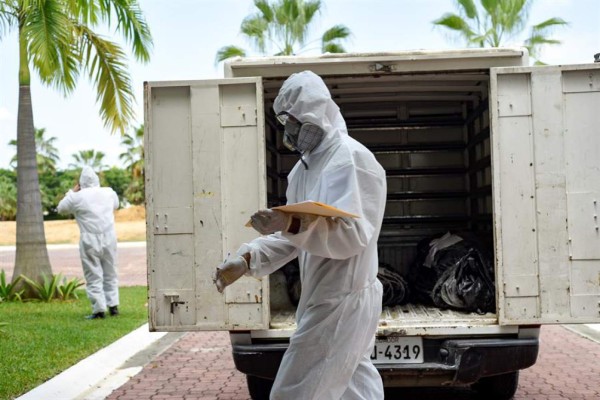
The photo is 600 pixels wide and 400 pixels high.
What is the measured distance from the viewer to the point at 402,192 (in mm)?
9266

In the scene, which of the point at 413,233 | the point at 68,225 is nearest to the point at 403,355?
the point at 413,233

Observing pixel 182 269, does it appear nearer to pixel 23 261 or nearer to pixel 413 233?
pixel 413 233

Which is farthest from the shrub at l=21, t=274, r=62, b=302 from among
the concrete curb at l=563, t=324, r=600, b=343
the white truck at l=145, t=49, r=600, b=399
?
the white truck at l=145, t=49, r=600, b=399

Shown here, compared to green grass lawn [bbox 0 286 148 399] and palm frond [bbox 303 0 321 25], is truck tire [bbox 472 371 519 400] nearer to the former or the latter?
green grass lawn [bbox 0 286 148 399]

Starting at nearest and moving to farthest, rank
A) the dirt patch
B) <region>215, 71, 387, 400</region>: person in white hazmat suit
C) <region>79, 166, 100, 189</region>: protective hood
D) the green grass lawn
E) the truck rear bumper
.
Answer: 1. <region>215, 71, 387, 400</region>: person in white hazmat suit
2. the truck rear bumper
3. the green grass lawn
4. <region>79, 166, 100, 189</region>: protective hood
5. the dirt patch

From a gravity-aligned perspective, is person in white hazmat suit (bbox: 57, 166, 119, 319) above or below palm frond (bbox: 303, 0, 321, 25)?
below

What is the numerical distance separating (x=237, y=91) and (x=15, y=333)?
5.96 metres

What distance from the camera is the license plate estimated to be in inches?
225

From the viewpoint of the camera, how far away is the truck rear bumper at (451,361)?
5586mm

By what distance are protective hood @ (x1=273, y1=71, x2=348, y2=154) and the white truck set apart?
172 centimetres

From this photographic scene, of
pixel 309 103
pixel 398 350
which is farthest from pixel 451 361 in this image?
pixel 309 103

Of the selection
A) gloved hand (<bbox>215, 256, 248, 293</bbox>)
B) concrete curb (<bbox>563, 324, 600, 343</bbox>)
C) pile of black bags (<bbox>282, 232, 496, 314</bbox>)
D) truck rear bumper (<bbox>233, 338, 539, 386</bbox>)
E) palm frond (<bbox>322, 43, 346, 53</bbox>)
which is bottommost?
concrete curb (<bbox>563, 324, 600, 343</bbox>)

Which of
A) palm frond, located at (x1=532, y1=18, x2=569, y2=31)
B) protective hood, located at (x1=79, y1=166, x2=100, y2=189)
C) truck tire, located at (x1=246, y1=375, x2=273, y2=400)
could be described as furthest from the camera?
palm frond, located at (x1=532, y1=18, x2=569, y2=31)

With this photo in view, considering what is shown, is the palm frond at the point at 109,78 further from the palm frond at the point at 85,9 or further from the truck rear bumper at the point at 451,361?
the truck rear bumper at the point at 451,361
